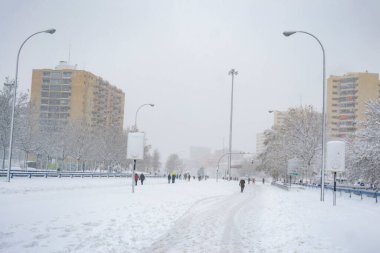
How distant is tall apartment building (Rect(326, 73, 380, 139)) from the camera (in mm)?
115125

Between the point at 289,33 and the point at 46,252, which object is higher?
the point at 289,33

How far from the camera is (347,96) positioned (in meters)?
120

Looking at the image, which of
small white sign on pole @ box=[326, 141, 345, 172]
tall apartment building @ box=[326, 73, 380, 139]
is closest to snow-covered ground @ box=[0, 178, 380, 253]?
small white sign on pole @ box=[326, 141, 345, 172]

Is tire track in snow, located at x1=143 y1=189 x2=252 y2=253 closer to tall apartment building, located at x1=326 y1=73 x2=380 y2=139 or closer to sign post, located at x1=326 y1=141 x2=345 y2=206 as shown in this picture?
sign post, located at x1=326 y1=141 x2=345 y2=206

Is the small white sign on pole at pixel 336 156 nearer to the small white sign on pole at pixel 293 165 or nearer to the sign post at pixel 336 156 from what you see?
the sign post at pixel 336 156

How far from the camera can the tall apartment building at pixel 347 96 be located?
11512 cm

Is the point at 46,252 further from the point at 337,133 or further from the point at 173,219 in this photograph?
the point at 337,133

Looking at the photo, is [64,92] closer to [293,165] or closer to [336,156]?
[293,165]

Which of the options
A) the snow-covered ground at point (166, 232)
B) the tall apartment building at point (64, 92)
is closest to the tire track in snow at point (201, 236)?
the snow-covered ground at point (166, 232)

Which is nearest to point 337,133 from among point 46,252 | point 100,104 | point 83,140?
point 100,104

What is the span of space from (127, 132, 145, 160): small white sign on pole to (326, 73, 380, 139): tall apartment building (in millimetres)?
95927

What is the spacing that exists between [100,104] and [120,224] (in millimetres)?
111676

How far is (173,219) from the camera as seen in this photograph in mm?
15203

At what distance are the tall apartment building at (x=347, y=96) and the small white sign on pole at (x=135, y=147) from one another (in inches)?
3777
